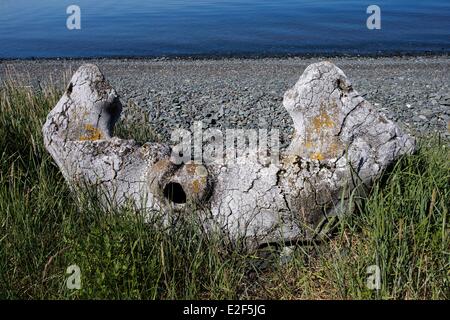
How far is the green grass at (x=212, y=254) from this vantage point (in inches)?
134

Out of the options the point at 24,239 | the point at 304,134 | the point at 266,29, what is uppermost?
the point at 266,29

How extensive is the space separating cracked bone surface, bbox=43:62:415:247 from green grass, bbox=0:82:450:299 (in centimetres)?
15

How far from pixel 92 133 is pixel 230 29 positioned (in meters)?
22.7

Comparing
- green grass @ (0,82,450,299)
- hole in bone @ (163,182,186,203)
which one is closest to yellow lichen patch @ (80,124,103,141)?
green grass @ (0,82,450,299)

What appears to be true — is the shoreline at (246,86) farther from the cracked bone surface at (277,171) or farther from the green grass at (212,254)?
the green grass at (212,254)

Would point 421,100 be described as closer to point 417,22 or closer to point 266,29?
point 266,29

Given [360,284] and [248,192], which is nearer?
[360,284]

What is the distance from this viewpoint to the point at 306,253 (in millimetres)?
3816

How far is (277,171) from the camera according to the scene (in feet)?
13.4

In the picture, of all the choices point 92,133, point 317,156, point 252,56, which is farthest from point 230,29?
point 317,156

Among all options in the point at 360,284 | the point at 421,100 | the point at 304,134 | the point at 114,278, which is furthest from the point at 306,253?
the point at 421,100

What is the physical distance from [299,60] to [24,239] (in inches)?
675

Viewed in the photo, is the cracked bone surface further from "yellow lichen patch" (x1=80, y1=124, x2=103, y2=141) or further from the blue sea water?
the blue sea water

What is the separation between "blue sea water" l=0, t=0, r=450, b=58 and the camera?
75.0ft
